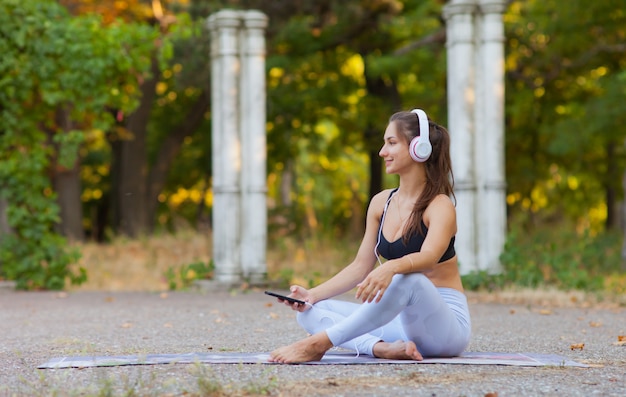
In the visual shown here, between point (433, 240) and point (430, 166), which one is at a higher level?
point (430, 166)

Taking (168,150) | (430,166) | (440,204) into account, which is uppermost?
(168,150)

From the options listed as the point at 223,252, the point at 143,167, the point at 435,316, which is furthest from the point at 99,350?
the point at 143,167

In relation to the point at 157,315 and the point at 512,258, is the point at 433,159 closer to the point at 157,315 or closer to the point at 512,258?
the point at 157,315

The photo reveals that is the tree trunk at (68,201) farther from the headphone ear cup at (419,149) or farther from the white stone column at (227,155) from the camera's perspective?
the headphone ear cup at (419,149)

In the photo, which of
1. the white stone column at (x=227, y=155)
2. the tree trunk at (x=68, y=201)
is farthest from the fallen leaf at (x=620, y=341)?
the tree trunk at (x=68, y=201)

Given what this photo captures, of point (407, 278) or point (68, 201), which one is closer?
point (407, 278)

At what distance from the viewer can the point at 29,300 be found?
35.7 ft

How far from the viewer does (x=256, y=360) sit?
17.4ft

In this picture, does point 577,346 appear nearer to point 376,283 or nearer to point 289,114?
point 376,283

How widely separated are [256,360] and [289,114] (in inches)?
631

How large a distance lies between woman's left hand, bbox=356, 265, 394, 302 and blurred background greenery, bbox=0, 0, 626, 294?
22.1 ft

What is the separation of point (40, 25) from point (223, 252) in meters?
3.58

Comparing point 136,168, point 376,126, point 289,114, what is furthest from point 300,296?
point 136,168

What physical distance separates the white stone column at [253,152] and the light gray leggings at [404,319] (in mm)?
6561
